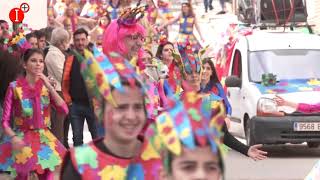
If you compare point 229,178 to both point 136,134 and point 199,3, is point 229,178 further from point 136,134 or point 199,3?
point 199,3

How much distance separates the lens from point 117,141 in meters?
4.03

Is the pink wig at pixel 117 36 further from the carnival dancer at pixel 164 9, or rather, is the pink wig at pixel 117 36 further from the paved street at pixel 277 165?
the carnival dancer at pixel 164 9

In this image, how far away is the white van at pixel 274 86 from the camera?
1371 centimetres

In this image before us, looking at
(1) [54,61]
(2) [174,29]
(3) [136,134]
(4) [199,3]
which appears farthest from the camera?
(4) [199,3]

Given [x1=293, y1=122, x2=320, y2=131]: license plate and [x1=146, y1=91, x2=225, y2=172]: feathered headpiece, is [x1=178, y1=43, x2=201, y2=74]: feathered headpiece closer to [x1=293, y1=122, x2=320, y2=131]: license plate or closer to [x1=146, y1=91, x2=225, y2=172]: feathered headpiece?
[x1=293, y1=122, x2=320, y2=131]: license plate

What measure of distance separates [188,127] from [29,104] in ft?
18.3

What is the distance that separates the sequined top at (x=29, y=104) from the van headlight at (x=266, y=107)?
5.54m

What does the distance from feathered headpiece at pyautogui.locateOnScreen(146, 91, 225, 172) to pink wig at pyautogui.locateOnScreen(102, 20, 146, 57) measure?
3111mm

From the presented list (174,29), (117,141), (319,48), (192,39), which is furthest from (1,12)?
(174,29)

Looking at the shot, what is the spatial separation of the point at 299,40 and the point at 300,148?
1716 millimetres

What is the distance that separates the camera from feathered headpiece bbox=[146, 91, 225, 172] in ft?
10.7

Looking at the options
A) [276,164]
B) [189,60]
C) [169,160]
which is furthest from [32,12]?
[169,160]

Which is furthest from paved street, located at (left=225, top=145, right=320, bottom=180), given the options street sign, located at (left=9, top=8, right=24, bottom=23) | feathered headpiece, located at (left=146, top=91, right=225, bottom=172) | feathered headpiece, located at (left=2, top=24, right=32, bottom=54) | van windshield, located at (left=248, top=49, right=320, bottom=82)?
feathered headpiece, located at (left=146, top=91, right=225, bottom=172)

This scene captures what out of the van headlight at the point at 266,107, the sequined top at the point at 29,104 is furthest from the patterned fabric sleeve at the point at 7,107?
the van headlight at the point at 266,107
